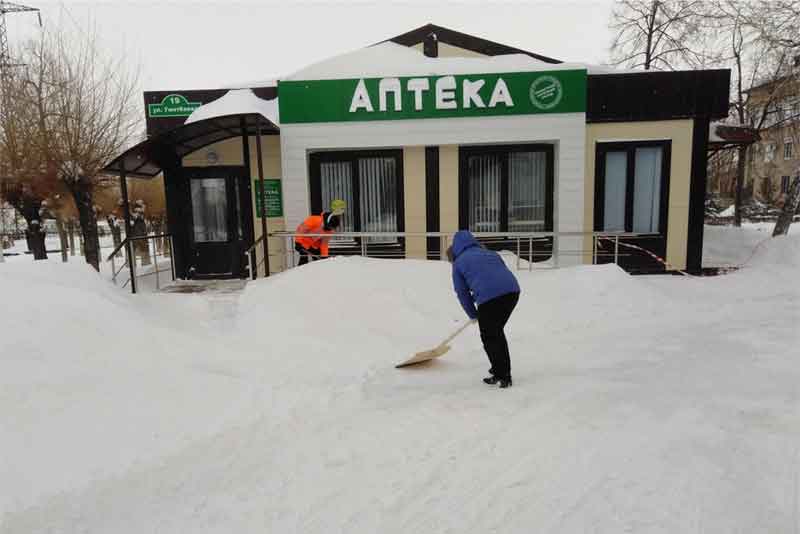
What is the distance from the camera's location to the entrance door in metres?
10.2

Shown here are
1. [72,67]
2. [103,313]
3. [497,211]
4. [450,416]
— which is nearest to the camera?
[450,416]

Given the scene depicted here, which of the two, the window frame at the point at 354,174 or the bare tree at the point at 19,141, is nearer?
the window frame at the point at 354,174

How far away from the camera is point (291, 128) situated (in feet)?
32.2

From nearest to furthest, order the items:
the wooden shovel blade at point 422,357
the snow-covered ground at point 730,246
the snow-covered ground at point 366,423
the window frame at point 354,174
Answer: the snow-covered ground at point 366,423, the wooden shovel blade at point 422,357, the window frame at point 354,174, the snow-covered ground at point 730,246

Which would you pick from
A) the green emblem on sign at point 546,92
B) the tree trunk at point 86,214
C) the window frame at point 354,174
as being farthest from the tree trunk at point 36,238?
the green emblem on sign at point 546,92

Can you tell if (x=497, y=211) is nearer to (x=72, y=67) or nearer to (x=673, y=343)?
(x=673, y=343)

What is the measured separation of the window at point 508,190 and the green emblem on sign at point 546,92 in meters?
0.95

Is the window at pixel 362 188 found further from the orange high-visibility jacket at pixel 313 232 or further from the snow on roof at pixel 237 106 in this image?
the orange high-visibility jacket at pixel 313 232

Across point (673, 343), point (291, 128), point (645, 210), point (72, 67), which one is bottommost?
point (673, 343)

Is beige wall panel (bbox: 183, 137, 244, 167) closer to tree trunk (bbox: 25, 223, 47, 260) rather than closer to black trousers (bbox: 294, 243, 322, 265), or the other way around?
black trousers (bbox: 294, 243, 322, 265)

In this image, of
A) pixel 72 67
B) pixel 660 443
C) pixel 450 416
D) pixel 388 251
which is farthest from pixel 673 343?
pixel 72 67

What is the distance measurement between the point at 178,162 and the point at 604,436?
31.9 ft

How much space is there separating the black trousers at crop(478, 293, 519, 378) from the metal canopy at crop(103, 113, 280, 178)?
18.5 ft

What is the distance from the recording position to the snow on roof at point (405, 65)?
9672 millimetres
